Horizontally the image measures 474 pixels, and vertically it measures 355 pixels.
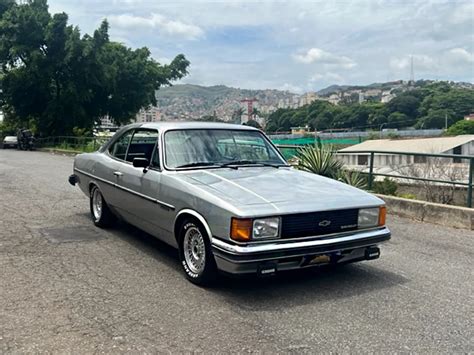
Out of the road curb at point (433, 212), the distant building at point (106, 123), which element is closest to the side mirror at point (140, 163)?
the road curb at point (433, 212)

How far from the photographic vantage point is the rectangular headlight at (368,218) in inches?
186

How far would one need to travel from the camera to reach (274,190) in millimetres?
4668

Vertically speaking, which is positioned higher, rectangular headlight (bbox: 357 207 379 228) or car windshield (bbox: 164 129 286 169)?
car windshield (bbox: 164 129 286 169)

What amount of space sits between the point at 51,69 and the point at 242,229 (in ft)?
116

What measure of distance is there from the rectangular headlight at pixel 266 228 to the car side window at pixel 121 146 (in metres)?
2.92

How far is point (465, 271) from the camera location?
5.38 meters

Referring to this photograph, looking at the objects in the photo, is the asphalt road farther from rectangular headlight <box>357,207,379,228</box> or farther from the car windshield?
the car windshield

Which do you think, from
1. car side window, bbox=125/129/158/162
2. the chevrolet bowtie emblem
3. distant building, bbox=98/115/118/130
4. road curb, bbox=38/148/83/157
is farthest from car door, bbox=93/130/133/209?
distant building, bbox=98/115/118/130

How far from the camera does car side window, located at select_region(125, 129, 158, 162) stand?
229 inches

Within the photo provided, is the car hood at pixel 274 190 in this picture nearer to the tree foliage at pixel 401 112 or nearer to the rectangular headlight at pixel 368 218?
the rectangular headlight at pixel 368 218

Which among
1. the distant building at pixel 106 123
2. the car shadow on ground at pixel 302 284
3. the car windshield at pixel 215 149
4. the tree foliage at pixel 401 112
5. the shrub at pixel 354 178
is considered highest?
the tree foliage at pixel 401 112

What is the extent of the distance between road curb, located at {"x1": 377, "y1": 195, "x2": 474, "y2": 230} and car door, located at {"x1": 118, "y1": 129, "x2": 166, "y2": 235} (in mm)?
4784

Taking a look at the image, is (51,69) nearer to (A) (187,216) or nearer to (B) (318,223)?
(A) (187,216)

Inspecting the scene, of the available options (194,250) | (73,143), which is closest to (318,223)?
(194,250)
